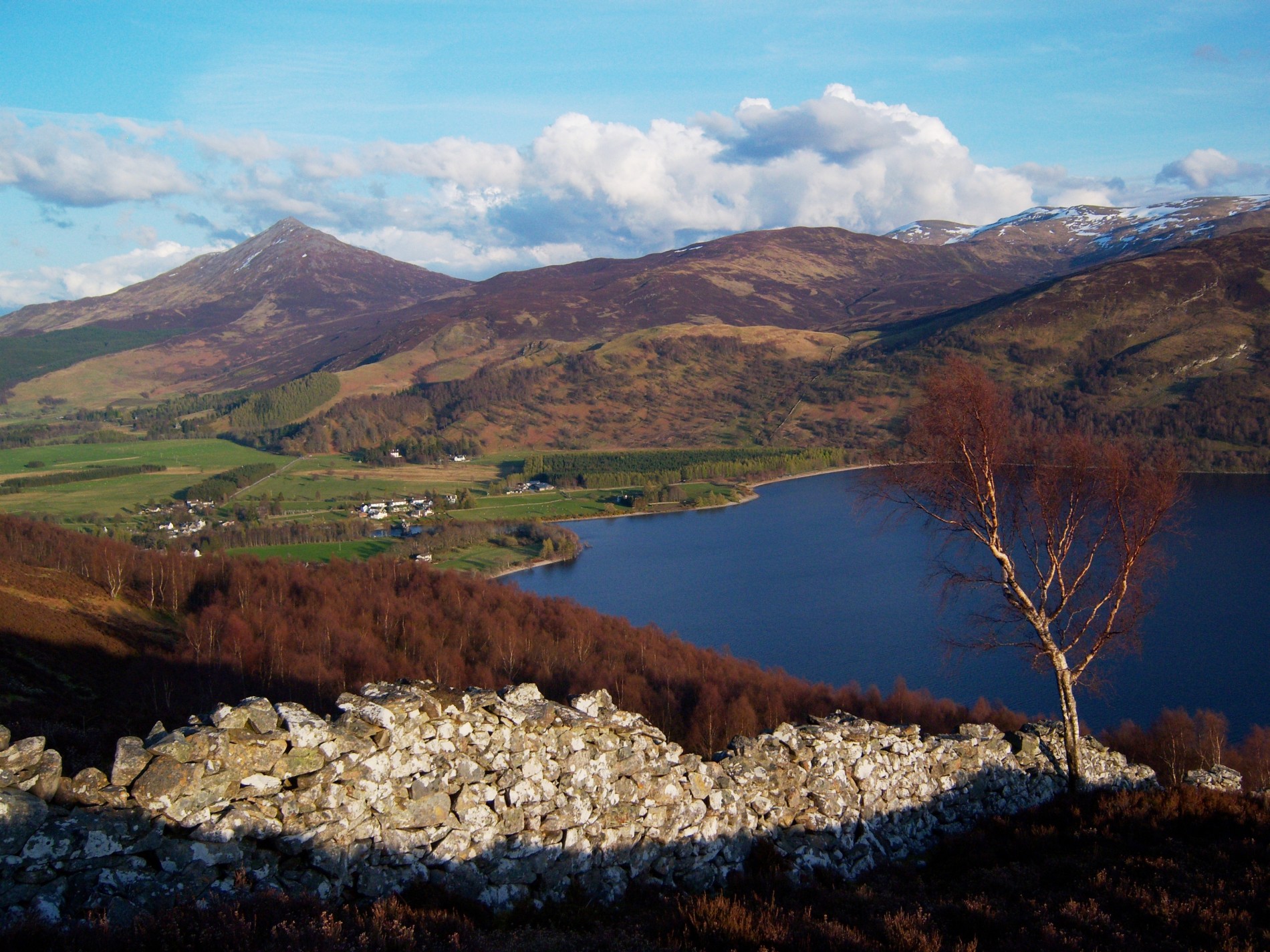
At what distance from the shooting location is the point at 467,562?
82.4 m

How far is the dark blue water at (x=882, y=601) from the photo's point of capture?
46219 mm

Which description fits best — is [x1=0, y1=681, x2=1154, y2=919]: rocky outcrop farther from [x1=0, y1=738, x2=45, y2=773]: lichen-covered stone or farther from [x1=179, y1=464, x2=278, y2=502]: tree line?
[x1=179, y1=464, x2=278, y2=502]: tree line

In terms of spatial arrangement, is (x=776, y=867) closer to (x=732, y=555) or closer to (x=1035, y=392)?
(x=732, y=555)

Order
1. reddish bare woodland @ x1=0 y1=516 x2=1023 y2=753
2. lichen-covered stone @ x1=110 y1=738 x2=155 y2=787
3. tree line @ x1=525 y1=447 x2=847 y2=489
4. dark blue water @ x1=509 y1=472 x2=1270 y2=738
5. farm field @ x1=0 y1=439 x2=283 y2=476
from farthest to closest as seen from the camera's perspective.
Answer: farm field @ x1=0 y1=439 x2=283 y2=476, tree line @ x1=525 y1=447 x2=847 y2=489, dark blue water @ x1=509 y1=472 x2=1270 y2=738, reddish bare woodland @ x1=0 y1=516 x2=1023 y2=753, lichen-covered stone @ x1=110 y1=738 x2=155 y2=787

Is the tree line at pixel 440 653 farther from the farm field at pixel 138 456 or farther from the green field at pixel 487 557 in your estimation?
the farm field at pixel 138 456

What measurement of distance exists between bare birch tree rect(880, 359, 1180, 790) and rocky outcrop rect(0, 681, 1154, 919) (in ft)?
9.34

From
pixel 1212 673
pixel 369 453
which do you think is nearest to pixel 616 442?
pixel 369 453

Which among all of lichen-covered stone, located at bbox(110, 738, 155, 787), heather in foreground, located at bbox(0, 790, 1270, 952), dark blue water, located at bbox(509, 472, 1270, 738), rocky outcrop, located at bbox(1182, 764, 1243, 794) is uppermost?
lichen-covered stone, located at bbox(110, 738, 155, 787)

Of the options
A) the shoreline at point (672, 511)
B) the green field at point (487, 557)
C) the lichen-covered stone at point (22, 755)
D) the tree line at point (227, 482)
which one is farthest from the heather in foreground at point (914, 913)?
the tree line at point (227, 482)

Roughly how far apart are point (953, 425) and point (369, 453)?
159 metres

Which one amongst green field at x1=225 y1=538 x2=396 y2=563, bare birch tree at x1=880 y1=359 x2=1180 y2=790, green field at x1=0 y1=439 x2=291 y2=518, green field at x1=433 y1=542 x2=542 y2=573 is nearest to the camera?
bare birch tree at x1=880 y1=359 x2=1180 y2=790

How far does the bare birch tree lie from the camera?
494 inches

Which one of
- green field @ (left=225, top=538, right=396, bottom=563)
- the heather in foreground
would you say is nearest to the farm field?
green field @ (left=225, top=538, right=396, bottom=563)

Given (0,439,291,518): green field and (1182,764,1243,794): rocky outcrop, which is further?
(0,439,291,518): green field
